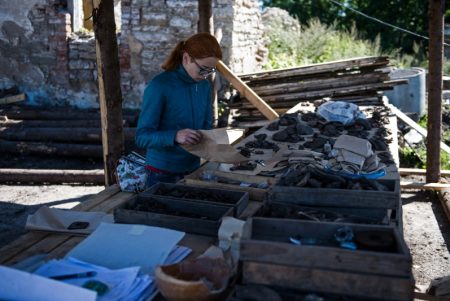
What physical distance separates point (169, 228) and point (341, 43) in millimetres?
12520

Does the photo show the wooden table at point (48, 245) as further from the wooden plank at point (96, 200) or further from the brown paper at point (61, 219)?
the wooden plank at point (96, 200)

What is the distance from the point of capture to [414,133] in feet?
30.6

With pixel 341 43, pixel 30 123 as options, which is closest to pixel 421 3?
pixel 341 43

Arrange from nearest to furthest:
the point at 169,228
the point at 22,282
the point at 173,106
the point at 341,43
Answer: the point at 22,282 → the point at 169,228 → the point at 173,106 → the point at 341,43

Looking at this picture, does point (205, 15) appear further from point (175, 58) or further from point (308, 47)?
point (308, 47)

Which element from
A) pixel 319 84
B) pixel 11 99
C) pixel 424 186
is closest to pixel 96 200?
pixel 424 186

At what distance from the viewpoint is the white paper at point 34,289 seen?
1.74 metres

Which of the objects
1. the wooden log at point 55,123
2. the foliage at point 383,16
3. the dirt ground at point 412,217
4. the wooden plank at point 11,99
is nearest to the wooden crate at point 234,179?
the dirt ground at point 412,217

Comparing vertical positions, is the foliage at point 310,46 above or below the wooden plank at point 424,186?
above

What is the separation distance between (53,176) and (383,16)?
21396 millimetres

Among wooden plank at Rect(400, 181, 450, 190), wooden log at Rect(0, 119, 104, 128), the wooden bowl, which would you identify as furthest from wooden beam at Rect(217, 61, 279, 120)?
the wooden bowl

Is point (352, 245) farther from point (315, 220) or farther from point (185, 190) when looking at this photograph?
point (185, 190)

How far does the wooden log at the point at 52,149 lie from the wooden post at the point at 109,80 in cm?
305

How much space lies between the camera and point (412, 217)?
6371 mm
